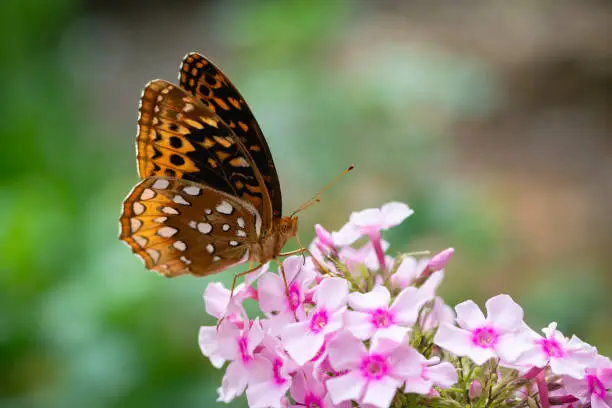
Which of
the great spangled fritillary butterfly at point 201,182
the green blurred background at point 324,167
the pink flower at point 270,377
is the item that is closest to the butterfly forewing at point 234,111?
the great spangled fritillary butterfly at point 201,182

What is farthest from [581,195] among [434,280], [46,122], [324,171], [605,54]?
[434,280]

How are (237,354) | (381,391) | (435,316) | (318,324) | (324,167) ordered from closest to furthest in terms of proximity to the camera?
(381,391)
(318,324)
(237,354)
(435,316)
(324,167)

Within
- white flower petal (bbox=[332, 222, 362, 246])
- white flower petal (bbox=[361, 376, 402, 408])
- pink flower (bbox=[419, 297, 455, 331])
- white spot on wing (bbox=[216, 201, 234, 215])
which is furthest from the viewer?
white spot on wing (bbox=[216, 201, 234, 215])

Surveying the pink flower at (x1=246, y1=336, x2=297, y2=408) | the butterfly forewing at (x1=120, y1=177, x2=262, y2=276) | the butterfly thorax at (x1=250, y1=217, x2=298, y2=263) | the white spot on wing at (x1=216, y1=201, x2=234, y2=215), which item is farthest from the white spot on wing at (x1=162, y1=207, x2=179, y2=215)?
the pink flower at (x1=246, y1=336, x2=297, y2=408)

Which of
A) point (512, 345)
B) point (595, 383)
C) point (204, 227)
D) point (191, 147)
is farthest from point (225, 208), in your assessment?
point (595, 383)

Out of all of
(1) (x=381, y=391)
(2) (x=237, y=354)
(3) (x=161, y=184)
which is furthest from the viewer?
(3) (x=161, y=184)

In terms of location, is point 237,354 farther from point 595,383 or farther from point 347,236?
point 595,383

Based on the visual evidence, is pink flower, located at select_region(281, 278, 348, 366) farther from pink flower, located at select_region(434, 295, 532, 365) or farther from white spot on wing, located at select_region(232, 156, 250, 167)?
white spot on wing, located at select_region(232, 156, 250, 167)
